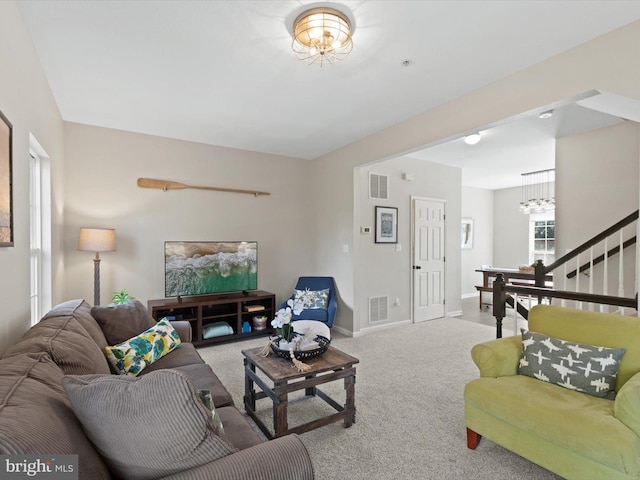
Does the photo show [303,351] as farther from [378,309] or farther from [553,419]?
[378,309]

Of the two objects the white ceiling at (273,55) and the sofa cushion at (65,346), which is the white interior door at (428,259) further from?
the sofa cushion at (65,346)

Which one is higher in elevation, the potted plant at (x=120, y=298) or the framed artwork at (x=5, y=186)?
the framed artwork at (x=5, y=186)

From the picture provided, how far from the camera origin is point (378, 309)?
477 cm

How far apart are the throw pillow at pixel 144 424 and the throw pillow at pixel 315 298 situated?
350 centimetres

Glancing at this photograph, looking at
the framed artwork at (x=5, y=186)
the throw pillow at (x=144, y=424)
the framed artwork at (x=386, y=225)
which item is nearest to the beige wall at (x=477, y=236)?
the framed artwork at (x=386, y=225)

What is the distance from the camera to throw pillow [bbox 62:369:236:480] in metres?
0.95

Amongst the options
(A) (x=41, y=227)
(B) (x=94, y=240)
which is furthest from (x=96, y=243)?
(A) (x=41, y=227)

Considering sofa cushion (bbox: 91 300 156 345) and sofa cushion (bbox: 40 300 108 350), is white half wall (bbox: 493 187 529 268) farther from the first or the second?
sofa cushion (bbox: 40 300 108 350)

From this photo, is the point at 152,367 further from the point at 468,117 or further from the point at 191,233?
the point at 468,117

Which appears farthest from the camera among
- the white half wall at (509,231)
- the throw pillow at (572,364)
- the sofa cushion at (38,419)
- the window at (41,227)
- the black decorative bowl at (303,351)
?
the white half wall at (509,231)

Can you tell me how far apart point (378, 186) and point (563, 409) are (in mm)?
3596

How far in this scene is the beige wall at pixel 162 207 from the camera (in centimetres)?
369

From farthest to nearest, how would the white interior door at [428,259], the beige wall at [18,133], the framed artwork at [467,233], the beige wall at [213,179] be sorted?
the framed artwork at [467,233], the white interior door at [428,259], the beige wall at [213,179], the beige wall at [18,133]

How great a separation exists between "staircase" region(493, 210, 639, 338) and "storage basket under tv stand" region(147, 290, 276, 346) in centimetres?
284
